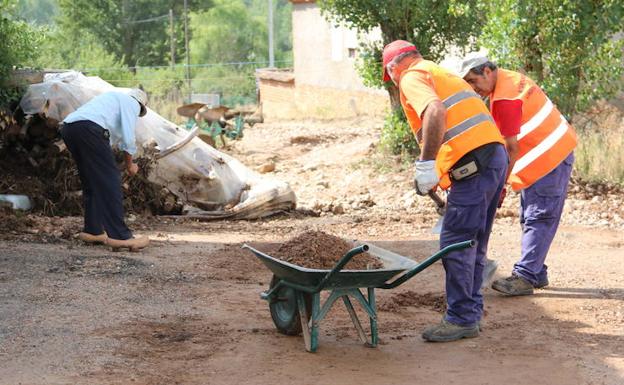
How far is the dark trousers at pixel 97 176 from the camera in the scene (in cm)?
843

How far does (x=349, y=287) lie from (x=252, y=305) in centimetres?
143

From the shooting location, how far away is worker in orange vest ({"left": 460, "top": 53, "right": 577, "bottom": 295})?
6473 millimetres

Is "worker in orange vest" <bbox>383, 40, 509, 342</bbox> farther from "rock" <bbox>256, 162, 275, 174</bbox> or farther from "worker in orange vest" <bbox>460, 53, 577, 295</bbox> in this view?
"rock" <bbox>256, 162, 275, 174</bbox>

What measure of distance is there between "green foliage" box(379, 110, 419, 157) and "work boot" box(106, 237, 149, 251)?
6.54 meters

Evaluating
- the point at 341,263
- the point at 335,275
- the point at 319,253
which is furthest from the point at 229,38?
the point at 341,263

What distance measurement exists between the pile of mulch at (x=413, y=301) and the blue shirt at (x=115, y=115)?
2.92m

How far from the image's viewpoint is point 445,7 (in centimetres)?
1448

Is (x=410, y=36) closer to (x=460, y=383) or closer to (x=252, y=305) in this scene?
(x=252, y=305)

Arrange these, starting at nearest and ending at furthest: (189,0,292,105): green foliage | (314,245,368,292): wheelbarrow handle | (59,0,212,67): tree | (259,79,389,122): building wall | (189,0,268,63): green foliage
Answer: (314,245,368,292): wheelbarrow handle, (259,79,389,122): building wall, (59,0,212,67): tree, (189,0,292,105): green foliage, (189,0,268,63): green foliage

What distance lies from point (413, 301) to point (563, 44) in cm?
558

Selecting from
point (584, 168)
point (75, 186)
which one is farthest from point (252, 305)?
point (584, 168)

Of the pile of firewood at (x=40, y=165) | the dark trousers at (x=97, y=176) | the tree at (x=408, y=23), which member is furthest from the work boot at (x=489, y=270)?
the tree at (x=408, y=23)

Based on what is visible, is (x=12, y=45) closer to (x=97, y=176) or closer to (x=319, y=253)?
(x=97, y=176)

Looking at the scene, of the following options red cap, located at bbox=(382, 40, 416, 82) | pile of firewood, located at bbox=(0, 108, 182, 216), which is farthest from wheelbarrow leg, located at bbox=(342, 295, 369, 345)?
pile of firewood, located at bbox=(0, 108, 182, 216)
